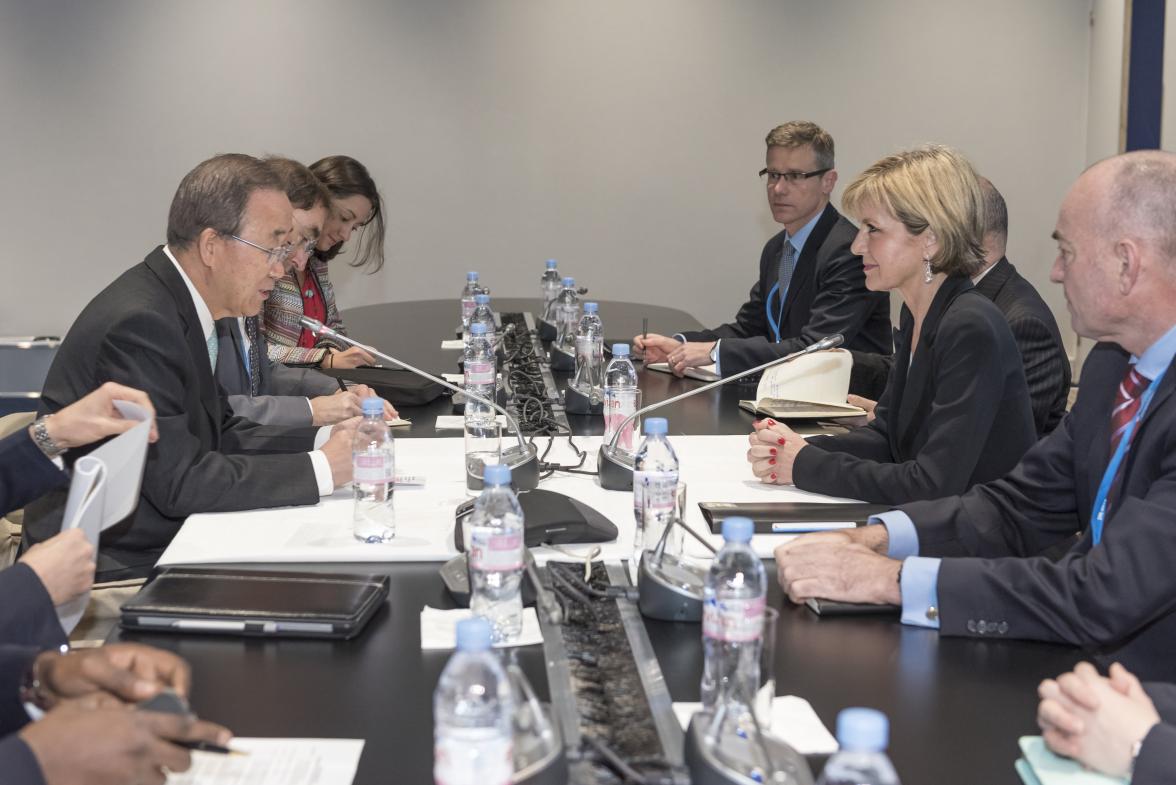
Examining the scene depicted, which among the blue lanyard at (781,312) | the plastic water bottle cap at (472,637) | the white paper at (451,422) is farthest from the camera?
the blue lanyard at (781,312)

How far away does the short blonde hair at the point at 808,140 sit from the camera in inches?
179

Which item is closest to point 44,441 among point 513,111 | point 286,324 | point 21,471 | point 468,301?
point 21,471

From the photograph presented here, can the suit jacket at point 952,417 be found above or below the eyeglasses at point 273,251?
below

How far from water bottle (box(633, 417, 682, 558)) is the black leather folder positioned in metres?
0.44

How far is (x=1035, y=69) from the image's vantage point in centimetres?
680

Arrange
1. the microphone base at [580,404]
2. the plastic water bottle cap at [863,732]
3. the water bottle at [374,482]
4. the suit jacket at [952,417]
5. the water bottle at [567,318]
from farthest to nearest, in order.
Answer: the water bottle at [567,318], the microphone base at [580,404], the suit jacket at [952,417], the water bottle at [374,482], the plastic water bottle cap at [863,732]

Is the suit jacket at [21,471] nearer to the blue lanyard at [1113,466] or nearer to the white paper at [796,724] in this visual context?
the white paper at [796,724]

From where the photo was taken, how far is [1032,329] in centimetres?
314

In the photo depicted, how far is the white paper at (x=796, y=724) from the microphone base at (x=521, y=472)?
99cm

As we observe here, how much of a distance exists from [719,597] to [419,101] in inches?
226

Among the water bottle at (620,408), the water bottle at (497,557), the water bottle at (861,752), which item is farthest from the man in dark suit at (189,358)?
the water bottle at (861,752)

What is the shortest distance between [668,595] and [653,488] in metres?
0.30

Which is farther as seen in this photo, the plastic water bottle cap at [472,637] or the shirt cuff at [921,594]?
the shirt cuff at [921,594]

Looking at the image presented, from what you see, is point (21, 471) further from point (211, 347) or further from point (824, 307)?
point (824, 307)
